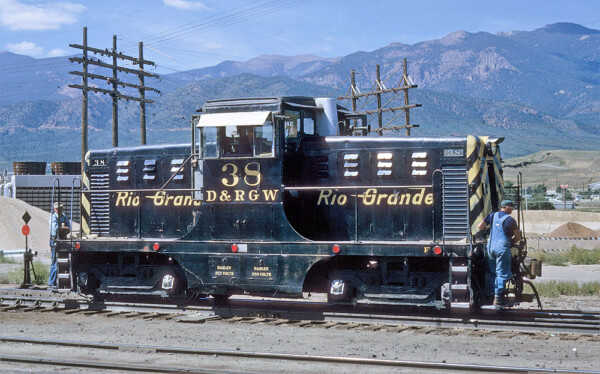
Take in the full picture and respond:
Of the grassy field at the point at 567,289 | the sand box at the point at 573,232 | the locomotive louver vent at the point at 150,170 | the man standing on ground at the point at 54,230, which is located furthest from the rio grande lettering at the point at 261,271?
the sand box at the point at 573,232

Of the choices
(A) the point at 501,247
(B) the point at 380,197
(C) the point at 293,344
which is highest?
(B) the point at 380,197

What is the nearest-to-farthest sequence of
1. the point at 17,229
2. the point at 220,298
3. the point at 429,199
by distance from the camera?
the point at 429,199, the point at 220,298, the point at 17,229

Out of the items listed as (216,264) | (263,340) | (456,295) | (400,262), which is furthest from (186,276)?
(456,295)

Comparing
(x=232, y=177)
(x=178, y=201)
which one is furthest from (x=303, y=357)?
(x=178, y=201)

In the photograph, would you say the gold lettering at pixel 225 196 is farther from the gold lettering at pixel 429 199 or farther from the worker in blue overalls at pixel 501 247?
the worker in blue overalls at pixel 501 247

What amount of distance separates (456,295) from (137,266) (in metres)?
6.08

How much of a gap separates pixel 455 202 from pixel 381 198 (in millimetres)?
1239

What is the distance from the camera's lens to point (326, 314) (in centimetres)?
1162

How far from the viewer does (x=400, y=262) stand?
37.3ft

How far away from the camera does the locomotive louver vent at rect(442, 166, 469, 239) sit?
11195mm

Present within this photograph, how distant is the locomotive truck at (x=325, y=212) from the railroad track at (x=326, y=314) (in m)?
0.30

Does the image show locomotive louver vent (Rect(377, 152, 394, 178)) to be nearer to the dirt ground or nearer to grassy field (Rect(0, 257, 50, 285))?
the dirt ground

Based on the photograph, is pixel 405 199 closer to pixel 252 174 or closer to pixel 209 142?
pixel 252 174

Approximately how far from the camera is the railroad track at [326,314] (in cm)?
1047
